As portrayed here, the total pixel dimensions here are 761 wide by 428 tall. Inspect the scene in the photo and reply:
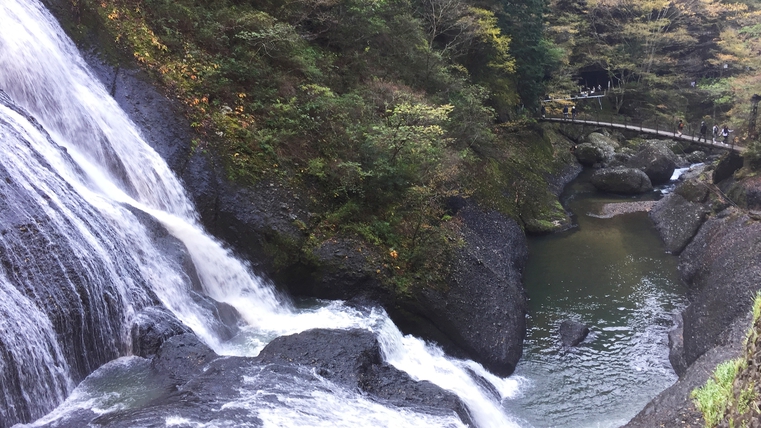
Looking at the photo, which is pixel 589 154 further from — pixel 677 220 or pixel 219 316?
pixel 219 316

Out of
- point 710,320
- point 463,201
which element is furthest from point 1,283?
point 710,320

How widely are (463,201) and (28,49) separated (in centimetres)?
1321

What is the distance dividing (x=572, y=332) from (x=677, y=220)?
429 inches

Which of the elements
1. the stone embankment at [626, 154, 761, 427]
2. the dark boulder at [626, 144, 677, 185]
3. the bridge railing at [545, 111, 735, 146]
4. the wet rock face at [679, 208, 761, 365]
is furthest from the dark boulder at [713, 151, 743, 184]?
the wet rock face at [679, 208, 761, 365]

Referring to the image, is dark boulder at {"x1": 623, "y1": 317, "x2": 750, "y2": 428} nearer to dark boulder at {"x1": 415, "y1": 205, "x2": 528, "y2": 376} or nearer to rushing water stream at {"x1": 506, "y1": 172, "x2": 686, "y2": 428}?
rushing water stream at {"x1": 506, "y1": 172, "x2": 686, "y2": 428}

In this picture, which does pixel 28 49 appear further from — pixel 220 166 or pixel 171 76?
pixel 220 166

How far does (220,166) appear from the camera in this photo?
1262cm

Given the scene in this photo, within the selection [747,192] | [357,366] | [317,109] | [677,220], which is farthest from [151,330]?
[747,192]

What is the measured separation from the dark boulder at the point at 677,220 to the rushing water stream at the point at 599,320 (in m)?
0.45

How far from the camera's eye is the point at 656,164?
3075 centimetres

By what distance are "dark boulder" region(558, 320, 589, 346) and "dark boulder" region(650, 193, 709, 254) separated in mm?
8376

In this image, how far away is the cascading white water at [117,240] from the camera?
757 centimetres

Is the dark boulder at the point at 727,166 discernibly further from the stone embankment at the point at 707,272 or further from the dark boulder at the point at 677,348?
the dark boulder at the point at 677,348

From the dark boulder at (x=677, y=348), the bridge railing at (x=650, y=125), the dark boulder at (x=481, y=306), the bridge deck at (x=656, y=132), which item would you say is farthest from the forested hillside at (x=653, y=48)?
the dark boulder at (x=677, y=348)
